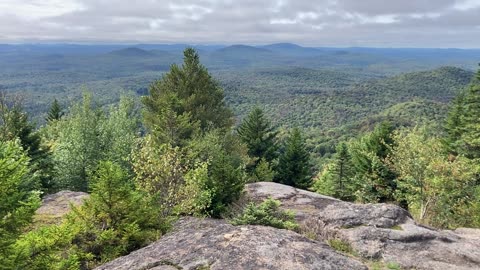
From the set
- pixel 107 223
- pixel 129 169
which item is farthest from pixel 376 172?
pixel 107 223

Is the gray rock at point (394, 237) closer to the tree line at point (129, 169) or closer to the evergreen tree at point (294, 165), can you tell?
the tree line at point (129, 169)

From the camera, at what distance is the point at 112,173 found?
41.1 feet

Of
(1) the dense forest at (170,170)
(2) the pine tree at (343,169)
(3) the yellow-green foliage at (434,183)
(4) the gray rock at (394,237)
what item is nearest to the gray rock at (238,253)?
(1) the dense forest at (170,170)

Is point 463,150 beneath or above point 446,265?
beneath

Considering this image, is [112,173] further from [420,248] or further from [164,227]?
[420,248]

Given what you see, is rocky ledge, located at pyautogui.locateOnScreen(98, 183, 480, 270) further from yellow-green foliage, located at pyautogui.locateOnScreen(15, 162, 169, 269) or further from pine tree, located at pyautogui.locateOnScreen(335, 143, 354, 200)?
pine tree, located at pyautogui.locateOnScreen(335, 143, 354, 200)

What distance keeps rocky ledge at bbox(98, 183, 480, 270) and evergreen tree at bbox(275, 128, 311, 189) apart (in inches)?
1219

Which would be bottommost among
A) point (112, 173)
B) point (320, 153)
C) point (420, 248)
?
point (320, 153)

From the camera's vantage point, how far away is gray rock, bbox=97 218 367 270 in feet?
30.5

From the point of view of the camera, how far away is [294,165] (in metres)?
46.9

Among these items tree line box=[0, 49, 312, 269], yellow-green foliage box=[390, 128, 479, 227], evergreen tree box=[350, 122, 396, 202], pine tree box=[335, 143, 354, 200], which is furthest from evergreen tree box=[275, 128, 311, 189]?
yellow-green foliage box=[390, 128, 479, 227]

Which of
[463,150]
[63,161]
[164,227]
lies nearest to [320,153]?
[463,150]

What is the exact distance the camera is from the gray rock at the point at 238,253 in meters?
9.30

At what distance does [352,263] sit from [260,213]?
3491 mm
